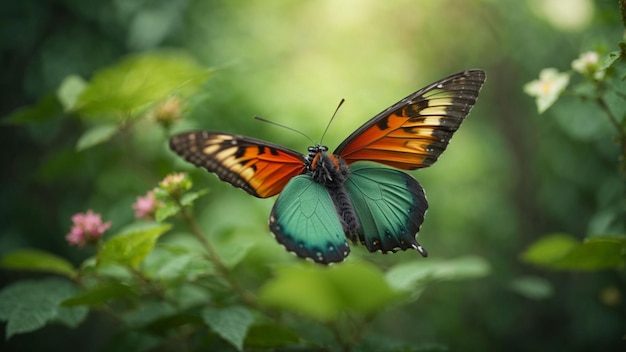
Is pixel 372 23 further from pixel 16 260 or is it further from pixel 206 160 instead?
pixel 16 260

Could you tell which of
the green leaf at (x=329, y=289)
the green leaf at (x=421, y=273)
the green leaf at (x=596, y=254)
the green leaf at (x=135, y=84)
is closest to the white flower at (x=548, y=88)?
the green leaf at (x=596, y=254)

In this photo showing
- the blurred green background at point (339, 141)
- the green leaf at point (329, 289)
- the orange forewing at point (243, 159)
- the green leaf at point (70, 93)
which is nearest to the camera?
the green leaf at point (329, 289)

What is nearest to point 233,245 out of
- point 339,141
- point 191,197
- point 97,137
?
point 191,197

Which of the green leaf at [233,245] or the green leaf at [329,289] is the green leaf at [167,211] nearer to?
the green leaf at [233,245]

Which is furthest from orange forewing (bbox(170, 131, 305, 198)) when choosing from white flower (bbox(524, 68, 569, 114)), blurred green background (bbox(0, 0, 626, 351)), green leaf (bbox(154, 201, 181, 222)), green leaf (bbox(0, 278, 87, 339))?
white flower (bbox(524, 68, 569, 114))

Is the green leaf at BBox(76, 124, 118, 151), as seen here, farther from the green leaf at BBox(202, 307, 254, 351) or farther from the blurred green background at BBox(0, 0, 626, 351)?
the green leaf at BBox(202, 307, 254, 351)

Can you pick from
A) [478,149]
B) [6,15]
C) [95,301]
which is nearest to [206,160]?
[95,301]
